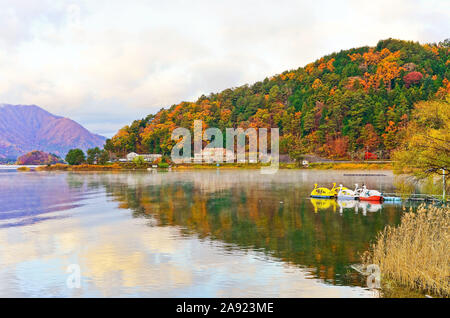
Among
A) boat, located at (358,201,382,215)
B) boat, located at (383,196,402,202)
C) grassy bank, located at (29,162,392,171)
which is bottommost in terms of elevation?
boat, located at (358,201,382,215)

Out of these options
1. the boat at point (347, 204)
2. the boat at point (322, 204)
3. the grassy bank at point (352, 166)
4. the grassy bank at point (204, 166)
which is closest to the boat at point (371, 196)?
the boat at point (347, 204)

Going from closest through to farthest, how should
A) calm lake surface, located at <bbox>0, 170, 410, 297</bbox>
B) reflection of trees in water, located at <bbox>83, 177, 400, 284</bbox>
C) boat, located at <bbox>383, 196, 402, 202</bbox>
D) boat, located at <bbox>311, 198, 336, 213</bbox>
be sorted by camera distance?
1. calm lake surface, located at <bbox>0, 170, 410, 297</bbox>
2. reflection of trees in water, located at <bbox>83, 177, 400, 284</bbox>
3. boat, located at <bbox>311, 198, 336, 213</bbox>
4. boat, located at <bbox>383, 196, 402, 202</bbox>

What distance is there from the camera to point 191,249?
2647 centimetres

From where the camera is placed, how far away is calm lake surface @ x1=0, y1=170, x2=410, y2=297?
61.6 feet

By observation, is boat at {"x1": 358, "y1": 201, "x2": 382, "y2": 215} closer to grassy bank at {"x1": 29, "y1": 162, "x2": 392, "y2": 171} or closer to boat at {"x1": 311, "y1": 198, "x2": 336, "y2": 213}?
boat at {"x1": 311, "y1": 198, "x2": 336, "y2": 213}

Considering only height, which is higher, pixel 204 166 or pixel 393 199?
pixel 204 166

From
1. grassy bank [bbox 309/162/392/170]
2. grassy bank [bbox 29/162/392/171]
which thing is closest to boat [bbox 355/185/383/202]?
grassy bank [bbox 309/162/392/170]

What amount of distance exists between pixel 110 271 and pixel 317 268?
35.9ft

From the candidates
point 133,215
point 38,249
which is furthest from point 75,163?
point 38,249

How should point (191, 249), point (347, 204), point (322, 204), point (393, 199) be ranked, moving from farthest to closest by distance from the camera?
point (393, 199)
point (322, 204)
point (347, 204)
point (191, 249)

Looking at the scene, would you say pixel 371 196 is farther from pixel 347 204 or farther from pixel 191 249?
pixel 191 249

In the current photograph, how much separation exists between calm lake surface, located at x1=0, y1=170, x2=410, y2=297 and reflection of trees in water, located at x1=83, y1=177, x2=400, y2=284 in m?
0.08

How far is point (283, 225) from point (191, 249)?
1144cm

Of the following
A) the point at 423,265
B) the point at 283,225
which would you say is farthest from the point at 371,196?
the point at 423,265
